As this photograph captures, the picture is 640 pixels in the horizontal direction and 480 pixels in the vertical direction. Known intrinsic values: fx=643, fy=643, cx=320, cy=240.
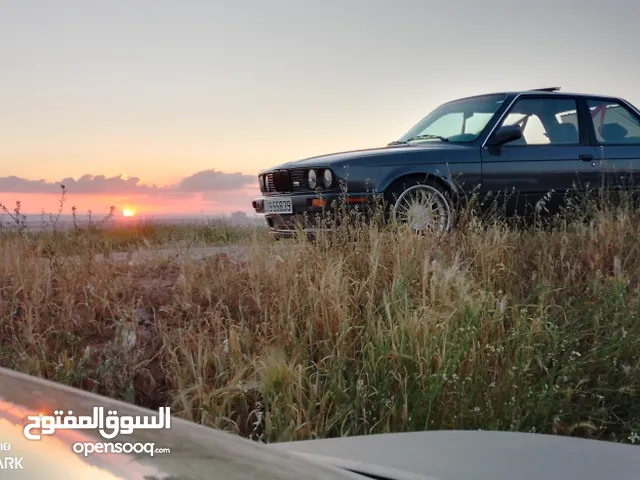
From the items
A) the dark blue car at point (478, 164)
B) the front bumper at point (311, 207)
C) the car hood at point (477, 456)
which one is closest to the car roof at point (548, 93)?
the dark blue car at point (478, 164)

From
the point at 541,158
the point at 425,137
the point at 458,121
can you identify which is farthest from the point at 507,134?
the point at 425,137

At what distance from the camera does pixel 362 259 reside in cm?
400

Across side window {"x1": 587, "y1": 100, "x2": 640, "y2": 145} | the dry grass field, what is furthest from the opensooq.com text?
side window {"x1": 587, "y1": 100, "x2": 640, "y2": 145}

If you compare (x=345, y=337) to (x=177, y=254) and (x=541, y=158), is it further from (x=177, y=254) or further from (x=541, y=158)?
(x=541, y=158)

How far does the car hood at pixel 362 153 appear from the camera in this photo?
5459mm

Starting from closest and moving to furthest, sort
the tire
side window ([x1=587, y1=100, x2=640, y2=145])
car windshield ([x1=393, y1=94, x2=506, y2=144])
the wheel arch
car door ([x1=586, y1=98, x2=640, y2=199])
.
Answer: the tire
the wheel arch
car windshield ([x1=393, y1=94, x2=506, y2=144])
car door ([x1=586, y1=98, x2=640, y2=199])
side window ([x1=587, y1=100, x2=640, y2=145])

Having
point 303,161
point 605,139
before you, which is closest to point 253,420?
point 303,161

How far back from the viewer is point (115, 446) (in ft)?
2.90

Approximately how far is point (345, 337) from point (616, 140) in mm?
4991

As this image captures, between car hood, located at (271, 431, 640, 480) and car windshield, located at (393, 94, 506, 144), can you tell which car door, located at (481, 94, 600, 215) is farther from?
car hood, located at (271, 431, 640, 480)

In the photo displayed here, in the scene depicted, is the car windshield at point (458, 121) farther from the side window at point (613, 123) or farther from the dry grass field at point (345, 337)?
the dry grass field at point (345, 337)

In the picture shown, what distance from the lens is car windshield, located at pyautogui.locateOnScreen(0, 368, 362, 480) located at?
2.67 feet

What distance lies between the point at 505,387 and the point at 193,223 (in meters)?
9.35

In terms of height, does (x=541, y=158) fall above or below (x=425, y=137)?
below
